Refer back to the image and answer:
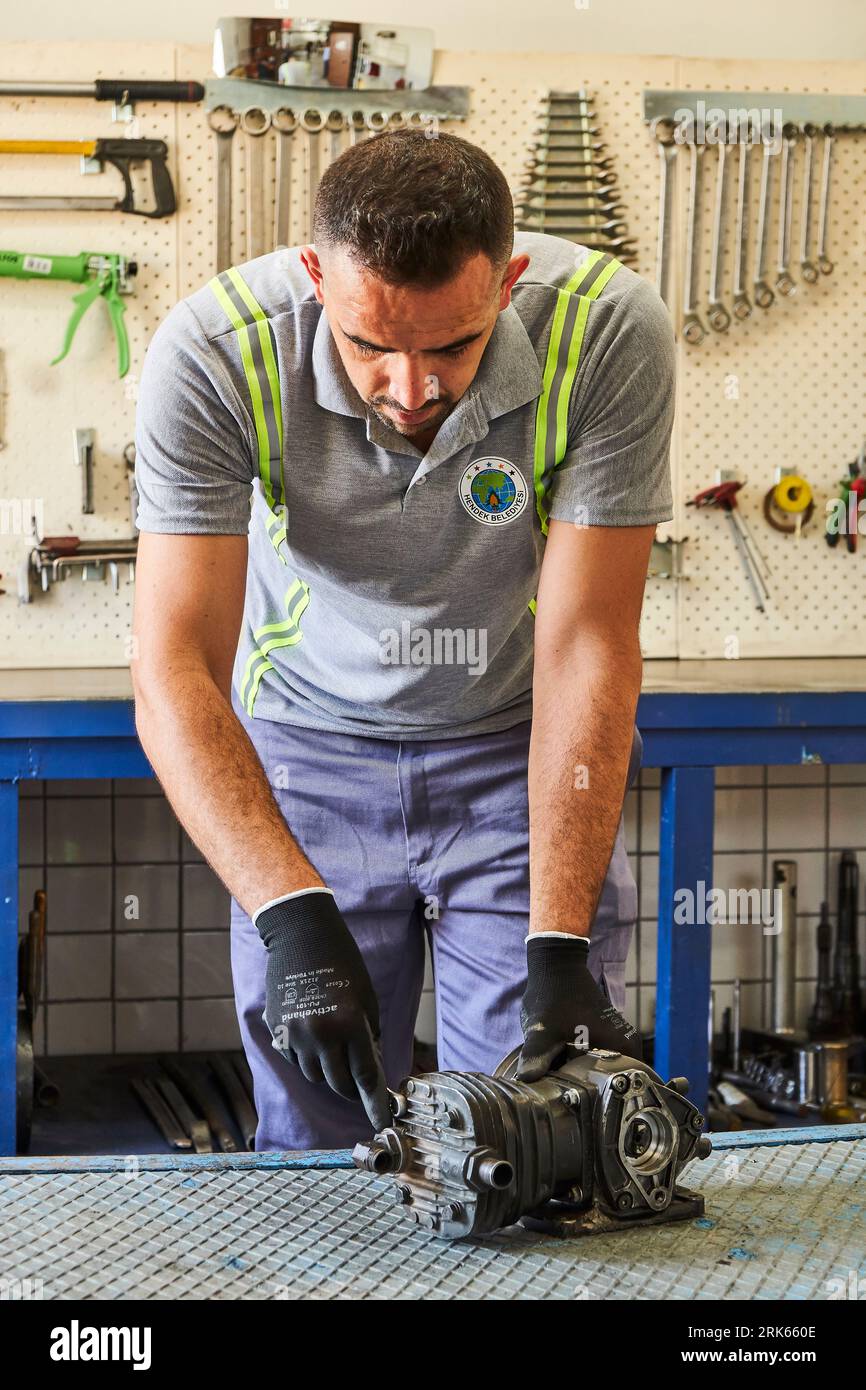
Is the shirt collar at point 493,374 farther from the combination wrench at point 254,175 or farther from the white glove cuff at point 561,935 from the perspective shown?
the combination wrench at point 254,175

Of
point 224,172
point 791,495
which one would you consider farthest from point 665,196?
point 224,172

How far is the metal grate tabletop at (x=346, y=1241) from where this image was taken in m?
0.95

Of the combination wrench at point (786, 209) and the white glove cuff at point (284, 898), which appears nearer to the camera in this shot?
the white glove cuff at point (284, 898)

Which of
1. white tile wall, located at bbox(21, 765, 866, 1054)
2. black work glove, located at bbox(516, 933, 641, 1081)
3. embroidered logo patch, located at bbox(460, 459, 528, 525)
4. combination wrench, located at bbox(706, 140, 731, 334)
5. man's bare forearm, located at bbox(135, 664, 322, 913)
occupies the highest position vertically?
combination wrench, located at bbox(706, 140, 731, 334)

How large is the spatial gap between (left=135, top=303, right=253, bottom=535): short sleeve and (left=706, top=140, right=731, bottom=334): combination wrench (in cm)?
173

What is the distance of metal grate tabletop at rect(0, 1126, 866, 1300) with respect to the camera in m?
0.95

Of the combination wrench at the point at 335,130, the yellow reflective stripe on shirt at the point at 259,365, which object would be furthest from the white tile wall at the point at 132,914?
the yellow reflective stripe on shirt at the point at 259,365

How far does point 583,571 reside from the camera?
140 cm

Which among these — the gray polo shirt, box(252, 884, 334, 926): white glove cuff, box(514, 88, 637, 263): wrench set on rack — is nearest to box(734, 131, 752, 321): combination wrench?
box(514, 88, 637, 263): wrench set on rack

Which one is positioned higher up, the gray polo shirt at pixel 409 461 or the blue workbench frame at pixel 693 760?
the gray polo shirt at pixel 409 461

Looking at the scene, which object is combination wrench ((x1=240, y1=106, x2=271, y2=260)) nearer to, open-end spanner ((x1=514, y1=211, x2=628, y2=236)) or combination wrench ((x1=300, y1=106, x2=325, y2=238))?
combination wrench ((x1=300, y1=106, x2=325, y2=238))

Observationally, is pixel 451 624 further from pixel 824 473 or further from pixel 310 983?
pixel 824 473

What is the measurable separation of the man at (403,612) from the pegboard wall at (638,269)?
122 centimetres

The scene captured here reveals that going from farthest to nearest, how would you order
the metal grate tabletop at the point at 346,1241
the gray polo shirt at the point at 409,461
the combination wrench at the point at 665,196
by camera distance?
the combination wrench at the point at 665,196
the gray polo shirt at the point at 409,461
the metal grate tabletop at the point at 346,1241
